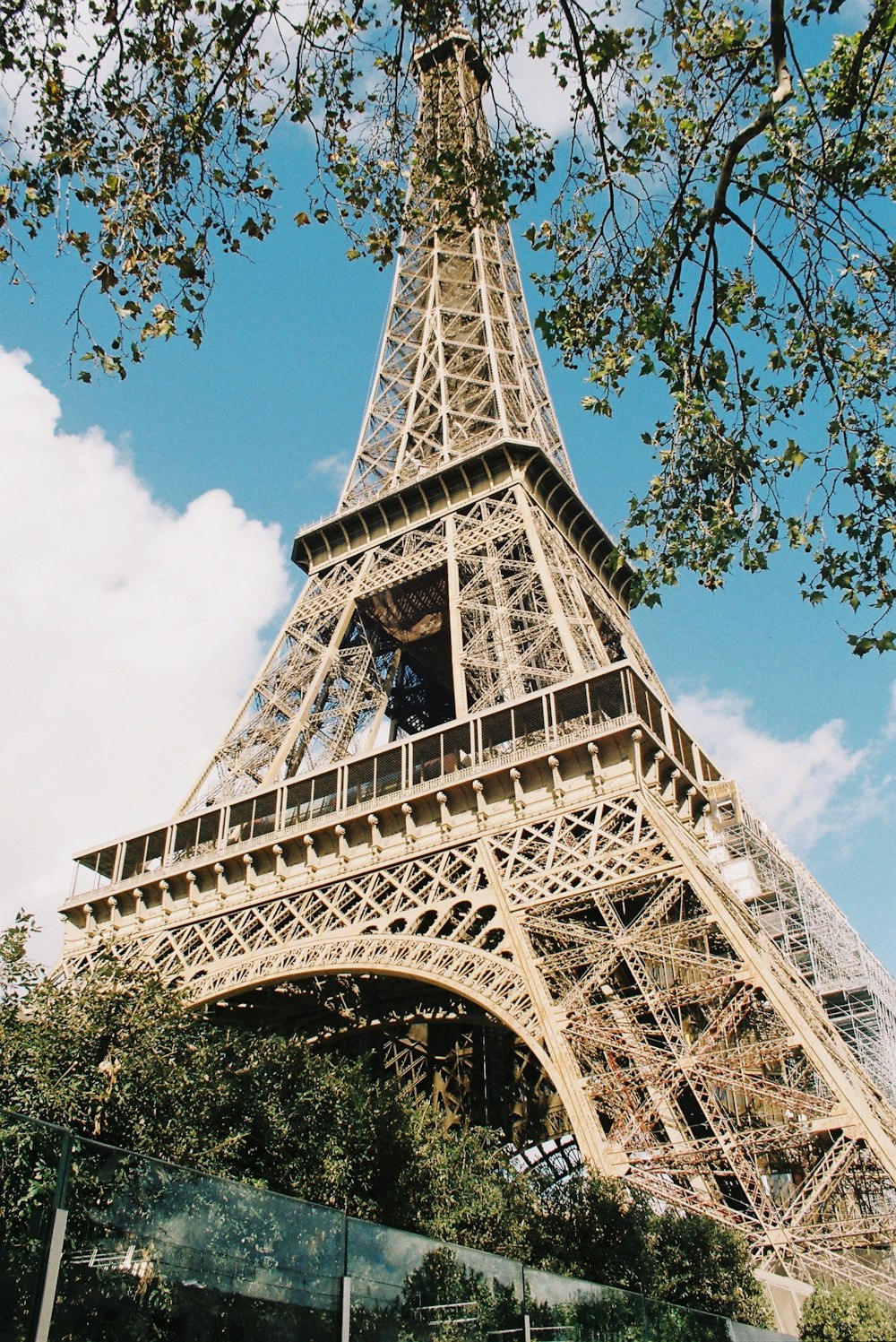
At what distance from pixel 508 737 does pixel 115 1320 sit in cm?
1742

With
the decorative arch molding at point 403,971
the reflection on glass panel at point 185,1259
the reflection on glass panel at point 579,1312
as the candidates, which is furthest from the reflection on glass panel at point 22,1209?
the decorative arch molding at point 403,971

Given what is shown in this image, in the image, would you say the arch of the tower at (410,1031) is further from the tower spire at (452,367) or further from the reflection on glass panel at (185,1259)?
the tower spire at (452,367)

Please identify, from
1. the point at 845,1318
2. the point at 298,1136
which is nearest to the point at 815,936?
the point at 845,1318

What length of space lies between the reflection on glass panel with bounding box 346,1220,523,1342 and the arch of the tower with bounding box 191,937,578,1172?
36.9 ft

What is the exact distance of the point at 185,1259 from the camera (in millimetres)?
7086

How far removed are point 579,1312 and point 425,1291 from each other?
2.34 m

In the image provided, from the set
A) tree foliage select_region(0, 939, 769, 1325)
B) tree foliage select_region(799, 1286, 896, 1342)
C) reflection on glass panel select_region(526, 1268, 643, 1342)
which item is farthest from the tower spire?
reflection on glass panel select_region(526, 1268, 643, 1342)

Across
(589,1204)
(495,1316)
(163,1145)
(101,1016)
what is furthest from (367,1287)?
(589,1204)

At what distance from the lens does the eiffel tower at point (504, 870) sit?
51.1 feet

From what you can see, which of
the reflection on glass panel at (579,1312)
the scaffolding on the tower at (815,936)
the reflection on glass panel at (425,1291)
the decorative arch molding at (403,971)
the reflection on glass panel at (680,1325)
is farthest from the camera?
the scaffolding on the tower at (815,936)

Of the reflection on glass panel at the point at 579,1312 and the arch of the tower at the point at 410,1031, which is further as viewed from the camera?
the arch of the tower at the point at 410,1031

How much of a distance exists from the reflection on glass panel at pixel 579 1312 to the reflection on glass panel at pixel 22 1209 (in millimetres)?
4557

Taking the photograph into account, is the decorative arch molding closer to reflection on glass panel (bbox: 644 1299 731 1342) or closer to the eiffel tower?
the eiffel tower

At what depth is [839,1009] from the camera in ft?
117
